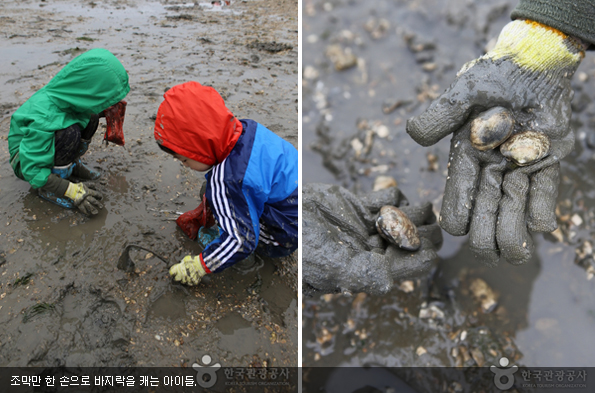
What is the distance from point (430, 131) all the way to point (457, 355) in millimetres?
1627

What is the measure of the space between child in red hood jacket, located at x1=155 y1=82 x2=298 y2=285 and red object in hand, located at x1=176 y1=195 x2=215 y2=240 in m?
0.39

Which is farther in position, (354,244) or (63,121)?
(63,121)

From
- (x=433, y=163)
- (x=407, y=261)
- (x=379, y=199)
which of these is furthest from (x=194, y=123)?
(x=433, y=163)

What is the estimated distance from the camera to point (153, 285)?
2350 millimetres

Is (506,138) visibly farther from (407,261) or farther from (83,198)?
(83,198)

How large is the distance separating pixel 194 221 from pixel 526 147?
217 cm

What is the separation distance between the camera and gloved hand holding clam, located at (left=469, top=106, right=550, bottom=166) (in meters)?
2.07

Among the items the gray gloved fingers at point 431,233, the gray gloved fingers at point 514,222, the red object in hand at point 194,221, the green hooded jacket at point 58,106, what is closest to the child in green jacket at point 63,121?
the green hooded jacket at point 58,106

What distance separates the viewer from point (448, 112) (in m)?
Answer: 2.16

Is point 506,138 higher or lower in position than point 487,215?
higher

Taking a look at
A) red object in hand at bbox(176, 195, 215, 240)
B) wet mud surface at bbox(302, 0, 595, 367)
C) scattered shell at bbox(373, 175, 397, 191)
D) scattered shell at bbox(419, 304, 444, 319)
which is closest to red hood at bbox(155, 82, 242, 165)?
red object in hand at bbox(176, 195, 215, 240)

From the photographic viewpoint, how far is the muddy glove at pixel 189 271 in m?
2.26

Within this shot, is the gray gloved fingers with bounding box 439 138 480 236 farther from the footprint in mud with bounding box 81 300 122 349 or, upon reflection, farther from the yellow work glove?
the yellow work glove

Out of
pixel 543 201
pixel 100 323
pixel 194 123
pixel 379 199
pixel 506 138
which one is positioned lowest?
pixel 100 323
